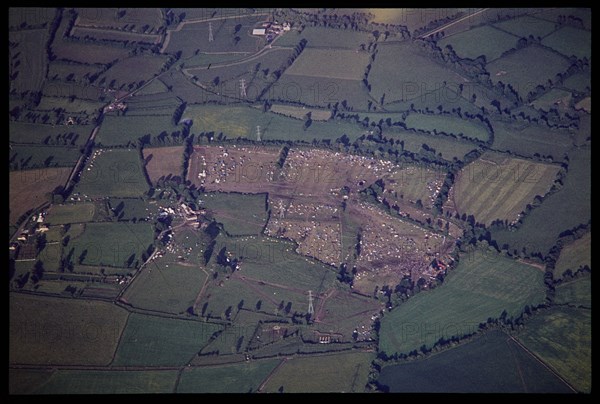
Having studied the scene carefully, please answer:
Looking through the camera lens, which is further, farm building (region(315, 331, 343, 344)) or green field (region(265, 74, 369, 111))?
green field (region(265, 74, 369, 111))

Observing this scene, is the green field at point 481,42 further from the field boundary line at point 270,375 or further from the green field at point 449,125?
the field boundary line at point 270,375

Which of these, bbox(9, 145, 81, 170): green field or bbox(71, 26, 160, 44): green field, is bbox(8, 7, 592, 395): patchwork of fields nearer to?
bbox(9, 145, 81, 170): green field

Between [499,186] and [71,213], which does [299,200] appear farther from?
[71,213]

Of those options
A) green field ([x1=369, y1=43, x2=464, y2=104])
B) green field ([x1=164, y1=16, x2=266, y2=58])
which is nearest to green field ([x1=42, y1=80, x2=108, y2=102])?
green field ([x1=164, y1=16, x2=266, y2=58])

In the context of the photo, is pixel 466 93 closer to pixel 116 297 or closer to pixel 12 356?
pixel 116 297

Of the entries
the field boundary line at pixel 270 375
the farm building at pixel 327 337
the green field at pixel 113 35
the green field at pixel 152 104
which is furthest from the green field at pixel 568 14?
the field boundary line at pixel 270 375
